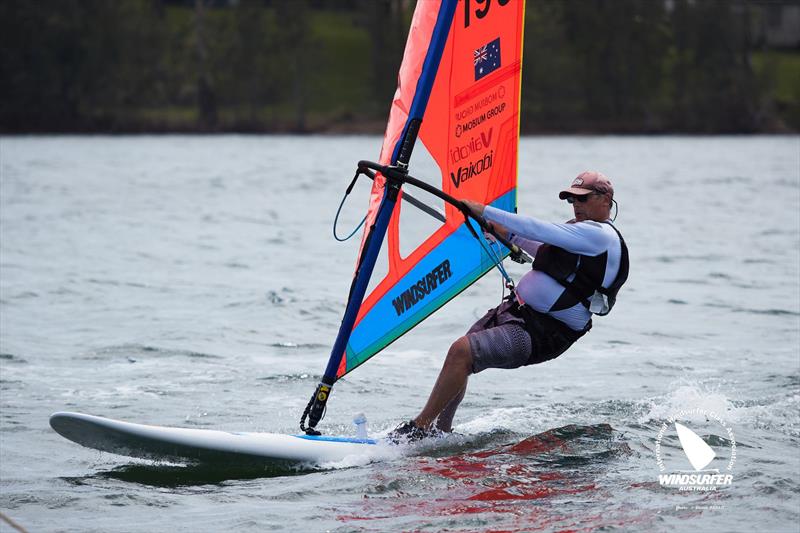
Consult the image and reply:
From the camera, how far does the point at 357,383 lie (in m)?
9.62

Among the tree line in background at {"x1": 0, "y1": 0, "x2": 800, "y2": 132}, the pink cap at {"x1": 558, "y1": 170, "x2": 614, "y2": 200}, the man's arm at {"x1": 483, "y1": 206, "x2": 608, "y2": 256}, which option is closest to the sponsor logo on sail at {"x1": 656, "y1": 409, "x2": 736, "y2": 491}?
the man's arm at {"x1": 483, "y1": 206, "x2": 608, "y2": 256}

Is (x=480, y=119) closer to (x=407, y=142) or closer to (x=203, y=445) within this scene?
(x=407, y=142)

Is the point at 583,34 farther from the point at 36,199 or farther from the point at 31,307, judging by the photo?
the point at 31,307

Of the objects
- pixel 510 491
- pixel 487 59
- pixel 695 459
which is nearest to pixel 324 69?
pixel 487 59

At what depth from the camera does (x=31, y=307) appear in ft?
41.8

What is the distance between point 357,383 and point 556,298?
3054 mm

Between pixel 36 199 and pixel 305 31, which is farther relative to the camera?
pixel 305 31

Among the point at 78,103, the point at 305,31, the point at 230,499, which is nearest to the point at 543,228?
the point at 230,499

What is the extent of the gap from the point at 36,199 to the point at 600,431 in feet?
68.1

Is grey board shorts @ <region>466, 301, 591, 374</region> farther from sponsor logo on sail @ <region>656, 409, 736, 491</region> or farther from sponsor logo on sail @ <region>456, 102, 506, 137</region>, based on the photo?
sponsor logo on sail @ <region>456, 102, 506, 137</region>

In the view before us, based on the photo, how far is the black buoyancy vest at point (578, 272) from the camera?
6.86m

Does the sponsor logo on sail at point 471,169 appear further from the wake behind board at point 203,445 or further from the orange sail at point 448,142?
the wake behind board at point 203,445

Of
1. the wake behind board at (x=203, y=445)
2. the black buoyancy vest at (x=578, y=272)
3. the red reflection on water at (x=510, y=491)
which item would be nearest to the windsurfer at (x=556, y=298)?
the black buoyancy vest at (x=578, y=272)

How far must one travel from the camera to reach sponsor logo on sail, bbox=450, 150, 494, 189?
7121mm
